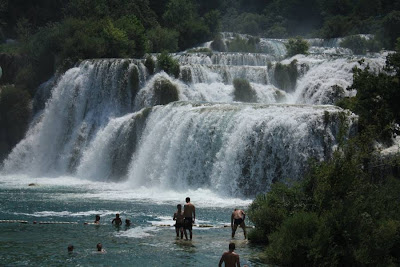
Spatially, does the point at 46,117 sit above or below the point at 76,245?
above

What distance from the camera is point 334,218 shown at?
17469 mm

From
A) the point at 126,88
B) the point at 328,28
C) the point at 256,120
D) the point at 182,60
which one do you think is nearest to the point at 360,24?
the point at 328,28

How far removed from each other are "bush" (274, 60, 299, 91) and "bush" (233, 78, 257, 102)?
2.14 metres

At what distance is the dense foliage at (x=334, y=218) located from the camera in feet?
55.4

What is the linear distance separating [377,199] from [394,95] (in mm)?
9103

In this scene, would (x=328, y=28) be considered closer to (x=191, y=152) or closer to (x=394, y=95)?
(x=191, y=152)

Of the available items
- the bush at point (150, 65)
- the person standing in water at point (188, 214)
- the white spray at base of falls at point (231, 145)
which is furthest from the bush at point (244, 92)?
the person standing in water at point (188, 214)

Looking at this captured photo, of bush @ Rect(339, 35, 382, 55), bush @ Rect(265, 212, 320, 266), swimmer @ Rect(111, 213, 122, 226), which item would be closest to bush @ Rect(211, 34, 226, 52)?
bush @ Rect(339, 35, 382, 55)

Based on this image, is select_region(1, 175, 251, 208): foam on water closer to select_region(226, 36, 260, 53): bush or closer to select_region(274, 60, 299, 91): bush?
select_region(274, 60, 299, 91): bush

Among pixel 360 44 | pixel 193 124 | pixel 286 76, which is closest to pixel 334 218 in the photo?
pixel 193 124

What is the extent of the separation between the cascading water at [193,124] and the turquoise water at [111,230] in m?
1.88

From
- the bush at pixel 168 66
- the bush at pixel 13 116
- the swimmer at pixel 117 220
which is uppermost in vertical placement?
the bush at pixel 168 66

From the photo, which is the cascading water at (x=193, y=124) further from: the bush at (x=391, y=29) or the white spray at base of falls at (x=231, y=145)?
the bush at (x=391, y=29)

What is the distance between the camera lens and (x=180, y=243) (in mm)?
20500
